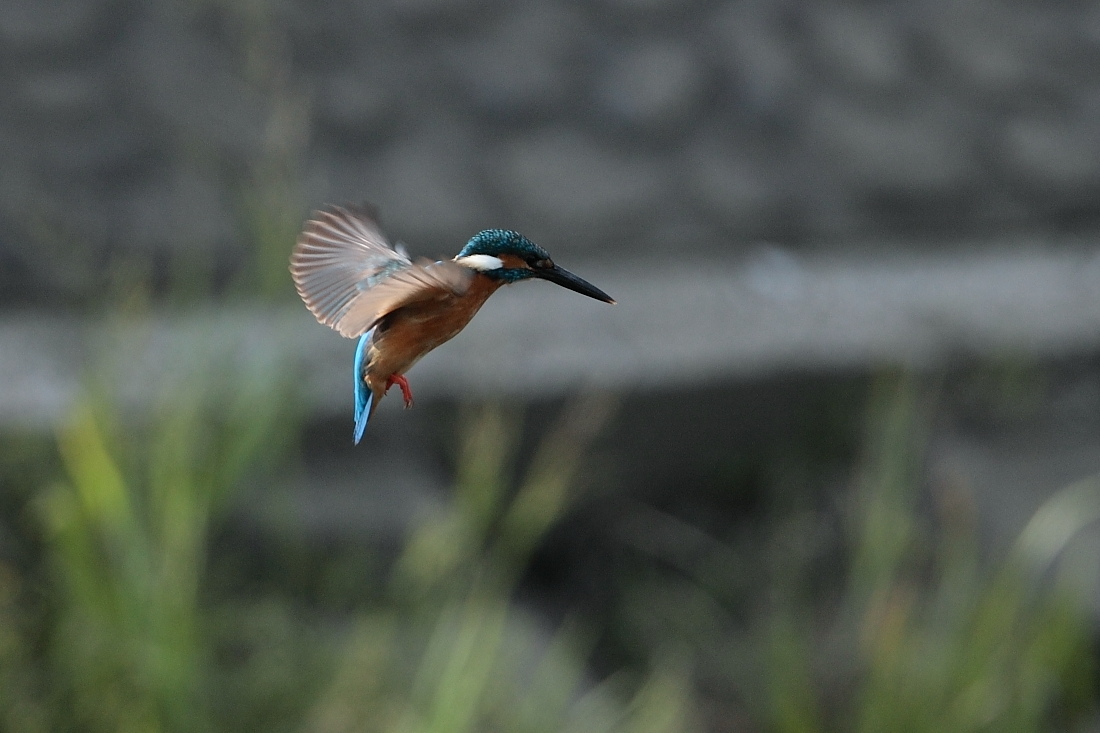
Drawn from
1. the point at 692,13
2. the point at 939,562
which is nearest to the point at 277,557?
the point at 939,562

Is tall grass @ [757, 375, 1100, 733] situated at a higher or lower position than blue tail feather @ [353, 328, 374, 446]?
lower

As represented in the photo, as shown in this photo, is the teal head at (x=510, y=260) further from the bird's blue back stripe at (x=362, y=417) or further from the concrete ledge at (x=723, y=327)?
the concrete ledge at (x=723, y=327)

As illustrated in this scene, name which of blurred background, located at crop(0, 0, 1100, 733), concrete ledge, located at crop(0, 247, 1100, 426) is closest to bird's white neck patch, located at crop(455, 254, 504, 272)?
blurred background, located at crop(0, 0, 1100, 733)

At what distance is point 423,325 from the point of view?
0.75 feet

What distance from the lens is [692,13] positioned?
224cm

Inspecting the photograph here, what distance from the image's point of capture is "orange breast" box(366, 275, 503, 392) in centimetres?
23

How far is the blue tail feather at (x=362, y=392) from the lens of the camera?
238 millimetres

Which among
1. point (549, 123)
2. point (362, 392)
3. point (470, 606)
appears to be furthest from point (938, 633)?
point (362, 392)

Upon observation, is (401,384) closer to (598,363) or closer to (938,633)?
(938,633)

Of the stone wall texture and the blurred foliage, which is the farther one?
the stone wall texture

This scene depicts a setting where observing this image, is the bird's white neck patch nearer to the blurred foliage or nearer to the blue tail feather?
the blue tail feather

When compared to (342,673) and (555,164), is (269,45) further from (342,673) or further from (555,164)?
(342,673)

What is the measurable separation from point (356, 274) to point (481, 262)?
3 cm

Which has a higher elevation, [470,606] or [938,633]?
[938,633]
